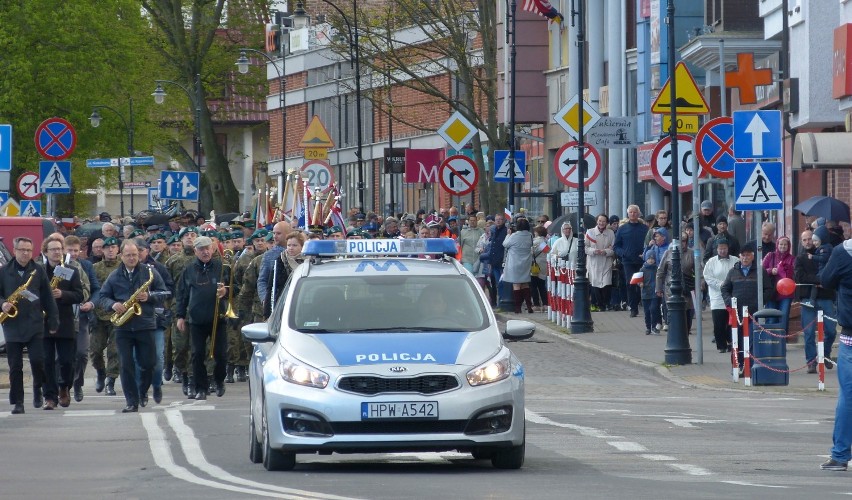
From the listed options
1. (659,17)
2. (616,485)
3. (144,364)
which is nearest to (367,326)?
(616,485)

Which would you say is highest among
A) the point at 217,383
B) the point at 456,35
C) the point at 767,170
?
the point at 456,35

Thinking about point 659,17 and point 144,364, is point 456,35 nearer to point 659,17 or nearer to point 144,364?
point 659,17

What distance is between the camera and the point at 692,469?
13.6 m

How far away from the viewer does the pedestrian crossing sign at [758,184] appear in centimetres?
2345

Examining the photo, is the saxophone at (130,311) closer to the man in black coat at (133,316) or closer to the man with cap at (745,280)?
the man in black coat at (133,316)

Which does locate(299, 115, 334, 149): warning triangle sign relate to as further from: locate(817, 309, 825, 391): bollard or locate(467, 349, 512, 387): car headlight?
Result: locate(467, 349, 512, 387): car headlight

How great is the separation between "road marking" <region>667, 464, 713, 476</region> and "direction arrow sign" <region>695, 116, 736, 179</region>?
11748 millimetres

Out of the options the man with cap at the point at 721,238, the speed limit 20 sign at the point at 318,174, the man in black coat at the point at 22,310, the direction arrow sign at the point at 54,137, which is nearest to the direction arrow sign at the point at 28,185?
the speed limit 20 sign at the point at 318,174

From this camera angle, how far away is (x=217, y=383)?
74.2 feet

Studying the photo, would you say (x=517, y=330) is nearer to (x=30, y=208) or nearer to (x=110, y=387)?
(x=110, y=387)

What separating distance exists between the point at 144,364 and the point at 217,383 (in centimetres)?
Result: 243

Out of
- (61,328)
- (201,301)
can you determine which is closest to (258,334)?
(61,328)

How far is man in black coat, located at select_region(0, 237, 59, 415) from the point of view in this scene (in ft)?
66.7

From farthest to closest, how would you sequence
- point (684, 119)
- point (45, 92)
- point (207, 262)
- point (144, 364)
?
1. point (45, 92)
2. point (684, 119)
3. point (207, 262)
4. point (144, 364)
